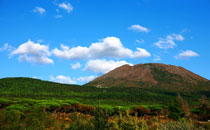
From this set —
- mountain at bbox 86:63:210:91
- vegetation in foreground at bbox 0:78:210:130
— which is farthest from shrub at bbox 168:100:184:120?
mountain at bbox 86:63:210:91

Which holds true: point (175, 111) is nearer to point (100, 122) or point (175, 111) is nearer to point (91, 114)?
point (91, 114)

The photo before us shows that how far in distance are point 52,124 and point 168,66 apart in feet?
348

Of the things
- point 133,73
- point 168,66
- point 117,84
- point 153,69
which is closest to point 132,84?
point 117,84

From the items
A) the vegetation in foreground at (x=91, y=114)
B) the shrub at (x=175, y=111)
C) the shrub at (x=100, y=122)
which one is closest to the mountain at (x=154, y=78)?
the vegetation in foreground at (x=91, y=114)

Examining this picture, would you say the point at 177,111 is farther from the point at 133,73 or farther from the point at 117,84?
the point at 133,73

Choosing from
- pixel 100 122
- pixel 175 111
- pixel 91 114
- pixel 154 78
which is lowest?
pixel 91 114

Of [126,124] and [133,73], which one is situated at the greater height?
[133,73]

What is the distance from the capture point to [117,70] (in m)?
115

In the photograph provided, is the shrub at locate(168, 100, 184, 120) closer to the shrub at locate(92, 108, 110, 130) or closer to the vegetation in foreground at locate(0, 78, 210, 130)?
the vegetation in foreground at locate(0, 78, 210, 130)

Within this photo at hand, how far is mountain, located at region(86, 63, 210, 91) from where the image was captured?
88.1 meters

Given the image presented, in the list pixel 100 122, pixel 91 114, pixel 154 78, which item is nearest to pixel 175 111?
pixel 91 114

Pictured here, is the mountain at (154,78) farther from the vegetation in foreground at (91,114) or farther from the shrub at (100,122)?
the shrub at (100,122)

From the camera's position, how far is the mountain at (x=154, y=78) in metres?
88.1

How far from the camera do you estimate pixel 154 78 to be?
96312 mm
